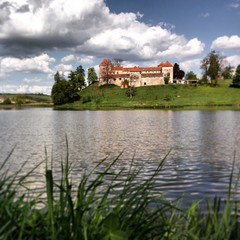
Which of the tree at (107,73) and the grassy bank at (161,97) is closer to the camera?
the grassy bank at (161,97)

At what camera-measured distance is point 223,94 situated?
474 feet

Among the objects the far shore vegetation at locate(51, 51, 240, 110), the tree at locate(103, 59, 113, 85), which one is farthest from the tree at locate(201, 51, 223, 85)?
the tree at locate(103, 59, 113, 85)

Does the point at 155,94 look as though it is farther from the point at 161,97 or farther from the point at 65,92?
the point at 65,92

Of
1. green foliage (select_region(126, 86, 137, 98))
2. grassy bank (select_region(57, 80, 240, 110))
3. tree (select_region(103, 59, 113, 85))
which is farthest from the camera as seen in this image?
tree (select_region(103, 59, 113, 85))

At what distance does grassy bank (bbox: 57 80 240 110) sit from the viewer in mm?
131875

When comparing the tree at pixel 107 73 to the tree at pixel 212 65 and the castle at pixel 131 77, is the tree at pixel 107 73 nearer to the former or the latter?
the castle at pixel 131 77

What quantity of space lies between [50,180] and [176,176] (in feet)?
44.5

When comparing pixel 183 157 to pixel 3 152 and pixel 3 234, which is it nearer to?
pixel 3 152

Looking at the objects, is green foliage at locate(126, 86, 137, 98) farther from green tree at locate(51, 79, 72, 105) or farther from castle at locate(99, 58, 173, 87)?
green tree at locate(51, 79, 72, 105)

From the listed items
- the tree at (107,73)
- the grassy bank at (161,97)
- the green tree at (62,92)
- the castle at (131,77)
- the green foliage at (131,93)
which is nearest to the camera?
the grassy bank at (161,97)

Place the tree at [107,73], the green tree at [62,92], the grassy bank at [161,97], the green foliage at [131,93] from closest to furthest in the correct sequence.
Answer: the grassy bank at [161,97], the green tree at [62,92], the green foliage at [131,93], the tree at [107,73]

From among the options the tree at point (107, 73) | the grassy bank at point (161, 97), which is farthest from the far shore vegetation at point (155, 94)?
the tree at point (107, 73)

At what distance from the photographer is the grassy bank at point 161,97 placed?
131875 millimetres

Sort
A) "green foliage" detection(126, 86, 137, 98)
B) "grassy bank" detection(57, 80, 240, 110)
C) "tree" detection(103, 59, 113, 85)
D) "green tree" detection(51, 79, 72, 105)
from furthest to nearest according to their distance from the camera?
"tree" detection(103, 59, 113, 85)
"green foliage" detection(126, 86, 137, 98)
"green tree" detection(51, 79, 72, 105)
"grassy bank" detection(57, 80, 240, 110)
